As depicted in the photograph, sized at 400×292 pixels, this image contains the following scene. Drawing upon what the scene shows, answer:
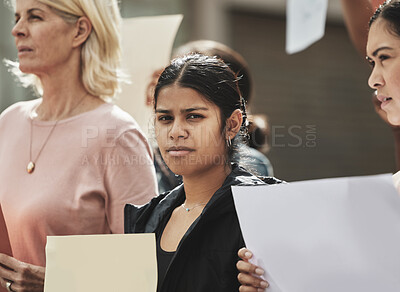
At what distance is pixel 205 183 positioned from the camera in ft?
6.09

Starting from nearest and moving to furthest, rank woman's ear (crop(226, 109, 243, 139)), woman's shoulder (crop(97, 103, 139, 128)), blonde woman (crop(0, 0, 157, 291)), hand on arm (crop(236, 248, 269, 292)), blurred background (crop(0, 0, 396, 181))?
hand on arm (crop(236, 248, 269, 292)) < woman's ear (crop(226, 109, 243, 139)) < blonde woman (crop(0, 0, 157, 291)) < woman's shoulder (crop(97, 103, 139, 128)) < blurred background (crop(0, 0, 396, 181))

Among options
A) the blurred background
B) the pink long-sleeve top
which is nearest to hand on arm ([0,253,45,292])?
the pink long-sleeve top

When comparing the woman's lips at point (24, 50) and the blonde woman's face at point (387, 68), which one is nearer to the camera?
the blonde woman's face at point (387, 68)

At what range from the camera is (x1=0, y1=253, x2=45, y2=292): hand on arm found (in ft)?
6.30

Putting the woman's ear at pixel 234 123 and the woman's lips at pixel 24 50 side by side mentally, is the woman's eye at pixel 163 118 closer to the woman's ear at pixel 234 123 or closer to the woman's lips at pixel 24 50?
the woman's ear at pixel 234 123

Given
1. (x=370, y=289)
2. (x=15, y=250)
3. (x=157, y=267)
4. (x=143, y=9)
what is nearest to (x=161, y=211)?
(x=157, y=267)

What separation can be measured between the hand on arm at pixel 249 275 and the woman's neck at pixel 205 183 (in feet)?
1.13

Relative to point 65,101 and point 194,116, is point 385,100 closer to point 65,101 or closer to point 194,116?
point 194,116

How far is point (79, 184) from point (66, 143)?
0.17 metres

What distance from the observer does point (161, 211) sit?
191 cm

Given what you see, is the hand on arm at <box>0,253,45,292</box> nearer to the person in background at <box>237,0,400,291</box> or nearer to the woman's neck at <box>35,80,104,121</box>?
the woman's neck at <box>35,80,104,121</box>

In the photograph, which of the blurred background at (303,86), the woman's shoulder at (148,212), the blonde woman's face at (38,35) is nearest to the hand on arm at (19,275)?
the woman's shoulder at (148,212)

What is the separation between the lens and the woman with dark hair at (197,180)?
5.55 feet

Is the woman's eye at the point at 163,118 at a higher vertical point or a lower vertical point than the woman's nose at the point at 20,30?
lower
